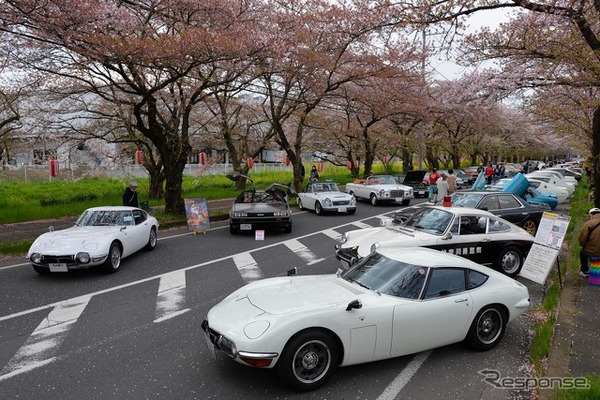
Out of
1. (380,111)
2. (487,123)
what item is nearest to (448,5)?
(380,111)

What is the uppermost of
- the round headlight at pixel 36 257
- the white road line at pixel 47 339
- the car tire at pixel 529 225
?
the car tire at pixel 529 225

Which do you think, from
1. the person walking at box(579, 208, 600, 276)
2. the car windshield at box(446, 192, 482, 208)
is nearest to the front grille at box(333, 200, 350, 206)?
the car windshield at box(446, 192, 482, 208)

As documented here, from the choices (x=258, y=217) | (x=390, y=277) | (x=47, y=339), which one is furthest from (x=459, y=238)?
Result: (x=47, y=339)

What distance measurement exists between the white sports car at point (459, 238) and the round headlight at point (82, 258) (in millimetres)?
4704

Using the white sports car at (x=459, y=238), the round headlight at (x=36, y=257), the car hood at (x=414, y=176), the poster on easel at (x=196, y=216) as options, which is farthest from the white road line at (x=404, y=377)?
the car hood at (x=414, y=176)

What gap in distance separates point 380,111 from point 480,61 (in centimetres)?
1407

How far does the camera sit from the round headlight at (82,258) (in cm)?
780

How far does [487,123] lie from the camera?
37.8 meters

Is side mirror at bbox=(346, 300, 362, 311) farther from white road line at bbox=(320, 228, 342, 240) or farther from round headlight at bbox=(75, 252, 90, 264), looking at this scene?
white road line at bbox=(320, 228, 342, 240)

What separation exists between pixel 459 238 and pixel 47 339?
684cm

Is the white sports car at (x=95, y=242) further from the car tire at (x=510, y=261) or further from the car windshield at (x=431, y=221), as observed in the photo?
the car tire at (x=510, y=261)

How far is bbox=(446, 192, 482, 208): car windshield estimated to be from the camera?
10.6 meters

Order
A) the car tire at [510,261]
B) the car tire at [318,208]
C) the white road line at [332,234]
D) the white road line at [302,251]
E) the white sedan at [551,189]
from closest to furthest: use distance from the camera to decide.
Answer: the car tire at [510,261] → the white road line at [302,251] → the white road line at [332,234] → the car tire at [318,208] → the white sedan at [551,189]

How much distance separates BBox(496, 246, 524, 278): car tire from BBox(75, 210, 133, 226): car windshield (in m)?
8.05
